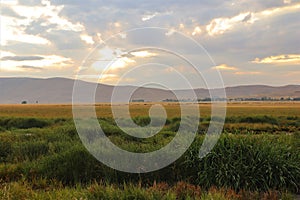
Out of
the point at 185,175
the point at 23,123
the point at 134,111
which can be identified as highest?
the point at 23,123

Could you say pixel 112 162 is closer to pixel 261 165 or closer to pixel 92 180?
pixel 92 180

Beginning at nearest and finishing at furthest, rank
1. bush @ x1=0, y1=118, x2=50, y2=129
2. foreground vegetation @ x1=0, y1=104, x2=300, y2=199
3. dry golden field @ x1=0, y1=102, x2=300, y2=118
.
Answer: foreground vegetation @ x1=0, y1=104, x2=300, y2=199, bush @ x1=0, y1=118, x2=50, y2=129, dry golden field @ x1=0, y1=102, x2=300, y2=118

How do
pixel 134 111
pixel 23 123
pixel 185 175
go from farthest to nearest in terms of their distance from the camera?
pixel 134 111 → pixel 23 123 → pixel 185 175

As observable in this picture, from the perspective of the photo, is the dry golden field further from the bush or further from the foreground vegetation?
the foreground vegetation

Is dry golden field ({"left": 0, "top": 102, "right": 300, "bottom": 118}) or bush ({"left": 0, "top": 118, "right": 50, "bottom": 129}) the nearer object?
bush ({"left": 0, "top": 118, "right": 50, "bottom": 129})

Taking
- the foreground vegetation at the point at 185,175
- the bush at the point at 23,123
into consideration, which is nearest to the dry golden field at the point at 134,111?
the bush at the point at 23,123

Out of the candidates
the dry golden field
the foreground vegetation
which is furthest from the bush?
the foreground vegetation

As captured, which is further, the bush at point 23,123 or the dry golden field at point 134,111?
the dry golden field at point 134,111

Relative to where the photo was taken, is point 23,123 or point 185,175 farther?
point 23,123

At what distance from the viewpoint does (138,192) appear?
6.88 meters

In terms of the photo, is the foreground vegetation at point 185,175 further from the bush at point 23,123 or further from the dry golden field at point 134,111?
the bush at point 23,123

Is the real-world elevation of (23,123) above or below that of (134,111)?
above

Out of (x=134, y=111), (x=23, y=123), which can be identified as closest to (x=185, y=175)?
(x=23, y=123)

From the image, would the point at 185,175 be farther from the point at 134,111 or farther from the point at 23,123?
the point at 134,111
